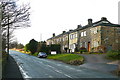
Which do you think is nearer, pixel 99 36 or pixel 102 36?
pixel 102 36

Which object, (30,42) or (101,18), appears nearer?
(101,18)

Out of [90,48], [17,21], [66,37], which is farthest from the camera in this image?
[66,37]

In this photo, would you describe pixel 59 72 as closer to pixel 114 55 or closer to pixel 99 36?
pixel 114 55

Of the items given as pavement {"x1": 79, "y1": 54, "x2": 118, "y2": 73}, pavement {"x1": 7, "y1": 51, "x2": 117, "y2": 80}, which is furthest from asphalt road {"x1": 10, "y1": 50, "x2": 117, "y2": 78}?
pavement {"x1": 79, "y1": 54, "x2": 118, "y2": 73}

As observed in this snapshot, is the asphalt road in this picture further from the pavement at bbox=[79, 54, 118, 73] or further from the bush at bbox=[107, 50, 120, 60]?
the bush at bbox=[107, 50, 120, 60]

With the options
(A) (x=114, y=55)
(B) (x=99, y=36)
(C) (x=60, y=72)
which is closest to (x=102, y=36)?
(B) (x=99, y=36)

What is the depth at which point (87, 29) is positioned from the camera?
4984 centimetres

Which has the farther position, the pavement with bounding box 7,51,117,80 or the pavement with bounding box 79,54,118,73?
the pavement with bounding box 79,54,118,73

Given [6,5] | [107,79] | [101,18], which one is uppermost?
[101,18]

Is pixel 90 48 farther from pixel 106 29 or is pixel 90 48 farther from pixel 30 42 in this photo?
pixel 30 42

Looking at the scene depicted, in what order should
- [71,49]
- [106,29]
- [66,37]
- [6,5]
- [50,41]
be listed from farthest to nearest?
A: [50,41] < [66,37] < [71,49] < [106,29] < [6,5]

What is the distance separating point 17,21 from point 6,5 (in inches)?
65.7

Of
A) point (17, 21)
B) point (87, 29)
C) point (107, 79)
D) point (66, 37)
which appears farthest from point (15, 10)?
point (66, 37)

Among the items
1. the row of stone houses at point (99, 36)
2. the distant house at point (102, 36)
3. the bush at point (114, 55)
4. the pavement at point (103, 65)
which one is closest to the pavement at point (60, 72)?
the pavement at point (103, 65)
